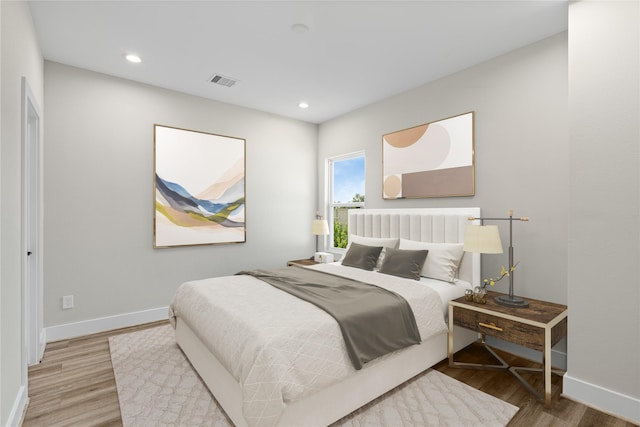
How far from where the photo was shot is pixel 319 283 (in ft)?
9.14

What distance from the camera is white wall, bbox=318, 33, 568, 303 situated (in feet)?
8.71

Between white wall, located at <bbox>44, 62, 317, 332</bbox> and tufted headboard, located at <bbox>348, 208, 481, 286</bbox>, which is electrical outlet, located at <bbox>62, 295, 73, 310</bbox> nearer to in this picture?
white wall, located at <bbox>44, 62, 317, 332</bbox>

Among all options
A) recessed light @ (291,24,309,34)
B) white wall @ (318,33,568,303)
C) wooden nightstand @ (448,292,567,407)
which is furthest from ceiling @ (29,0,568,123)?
wooden nightstand @ (448,292,567,407)

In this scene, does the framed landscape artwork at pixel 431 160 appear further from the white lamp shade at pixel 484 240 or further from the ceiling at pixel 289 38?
the white lamp shade at pixel 484 240

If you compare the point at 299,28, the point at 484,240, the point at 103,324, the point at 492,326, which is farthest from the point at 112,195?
the point at 492,326

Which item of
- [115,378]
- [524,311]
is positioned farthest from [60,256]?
[524,311]

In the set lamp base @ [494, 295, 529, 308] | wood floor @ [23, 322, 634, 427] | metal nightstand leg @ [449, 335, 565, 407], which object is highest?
lamp base @ [494, 295, 529, 308]

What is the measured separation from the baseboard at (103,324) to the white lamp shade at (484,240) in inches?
139

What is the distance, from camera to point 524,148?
287 cm

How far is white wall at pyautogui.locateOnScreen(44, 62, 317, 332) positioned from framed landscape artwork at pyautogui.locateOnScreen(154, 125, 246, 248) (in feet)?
0.33

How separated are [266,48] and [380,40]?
3.40 ft

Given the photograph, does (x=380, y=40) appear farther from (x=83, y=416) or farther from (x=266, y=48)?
(x=83, y=416)

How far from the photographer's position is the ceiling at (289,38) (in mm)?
2346

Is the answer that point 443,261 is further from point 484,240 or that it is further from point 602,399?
point 602,399
